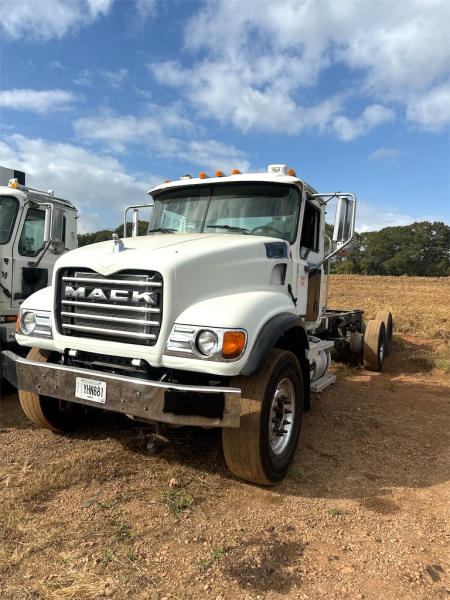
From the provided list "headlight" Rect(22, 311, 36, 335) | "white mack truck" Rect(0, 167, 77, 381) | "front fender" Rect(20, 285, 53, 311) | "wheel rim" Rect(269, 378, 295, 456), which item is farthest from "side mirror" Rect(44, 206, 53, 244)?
"wheel rim" Rect(269, 378, 295, 456)

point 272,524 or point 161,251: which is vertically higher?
point 161,251

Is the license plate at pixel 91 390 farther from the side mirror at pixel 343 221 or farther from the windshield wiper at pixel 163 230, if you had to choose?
the side mirror at pixel 343 221

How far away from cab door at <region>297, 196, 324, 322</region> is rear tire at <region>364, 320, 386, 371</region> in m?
2.53

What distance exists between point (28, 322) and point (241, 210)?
239 cm

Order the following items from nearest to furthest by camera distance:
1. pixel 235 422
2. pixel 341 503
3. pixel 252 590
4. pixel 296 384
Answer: pixel 252 590 < pixel 235 422 < pixel 341 503 < pixel 296 384

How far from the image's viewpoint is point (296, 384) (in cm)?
379

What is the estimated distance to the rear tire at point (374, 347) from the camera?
26.1 feet

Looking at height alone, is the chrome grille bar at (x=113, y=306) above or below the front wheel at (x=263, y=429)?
above

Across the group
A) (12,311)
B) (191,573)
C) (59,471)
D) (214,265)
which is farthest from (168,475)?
(12,311)

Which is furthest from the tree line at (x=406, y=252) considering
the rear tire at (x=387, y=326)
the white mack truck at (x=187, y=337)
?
the white mack truck at (x=187, y=337)

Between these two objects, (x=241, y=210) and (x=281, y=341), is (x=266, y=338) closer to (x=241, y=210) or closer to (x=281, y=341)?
(x=281, y=341)

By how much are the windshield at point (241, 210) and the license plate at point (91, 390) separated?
2148mm

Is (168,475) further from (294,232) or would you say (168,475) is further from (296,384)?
(294,232)

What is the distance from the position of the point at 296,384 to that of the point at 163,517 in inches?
60.1
